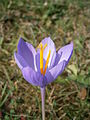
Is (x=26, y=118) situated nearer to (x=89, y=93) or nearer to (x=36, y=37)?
(x=89, y=93)

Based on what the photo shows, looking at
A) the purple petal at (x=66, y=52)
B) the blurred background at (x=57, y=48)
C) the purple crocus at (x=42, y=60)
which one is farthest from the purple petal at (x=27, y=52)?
the blurred background at (x=57, y=48)

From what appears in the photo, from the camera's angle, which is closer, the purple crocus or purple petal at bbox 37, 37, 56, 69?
the purple crocus

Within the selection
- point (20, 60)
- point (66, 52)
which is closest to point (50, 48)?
point (66, 52)

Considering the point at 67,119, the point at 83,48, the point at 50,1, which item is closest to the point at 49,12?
the point at 50,1

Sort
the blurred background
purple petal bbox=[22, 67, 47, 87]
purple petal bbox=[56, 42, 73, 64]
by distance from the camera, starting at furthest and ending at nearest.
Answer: the blurred background
purple petal bbox=[56, 42, 73, 64]
purple petal bbox=[22, 67, 47, 87]

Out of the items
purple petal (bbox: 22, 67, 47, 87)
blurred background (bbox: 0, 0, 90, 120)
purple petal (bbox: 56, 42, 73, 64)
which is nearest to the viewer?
purple petal (bbox: 22, 67, 47, 87)

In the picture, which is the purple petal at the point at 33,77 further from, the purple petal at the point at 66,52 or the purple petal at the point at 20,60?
the purple petal at the point at 66,52

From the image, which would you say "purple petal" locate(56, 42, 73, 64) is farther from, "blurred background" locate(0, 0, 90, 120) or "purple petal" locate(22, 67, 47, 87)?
"blurred background" locate(0, 0, 90, 120)

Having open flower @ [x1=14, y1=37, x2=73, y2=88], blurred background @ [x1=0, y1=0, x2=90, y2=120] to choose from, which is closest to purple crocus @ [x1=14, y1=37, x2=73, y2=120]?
open flower @ [x1=14, y1=37, x2=73, y2=88]
